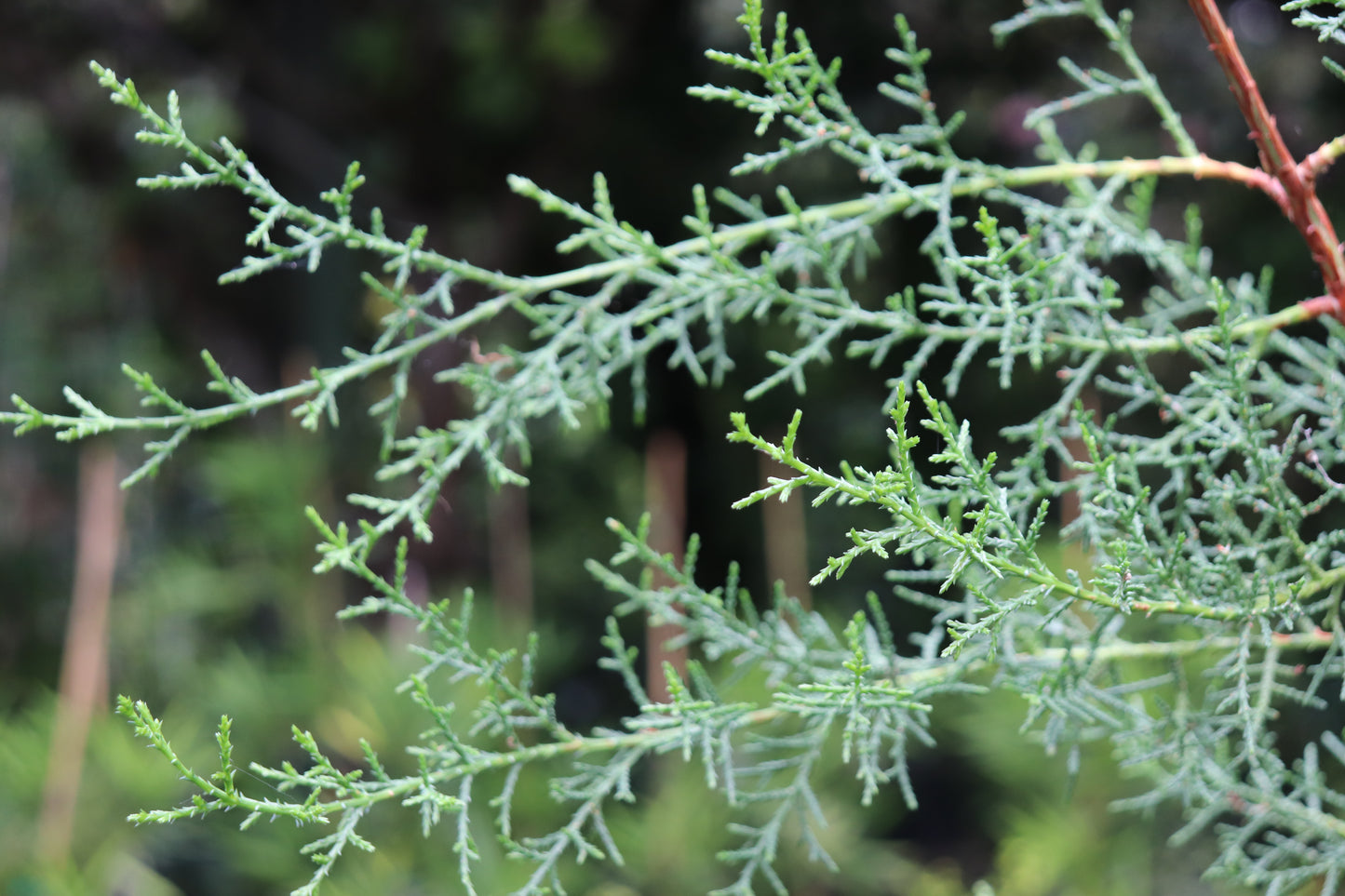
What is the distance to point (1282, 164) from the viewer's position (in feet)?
1.55

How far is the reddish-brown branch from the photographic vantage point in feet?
1.51

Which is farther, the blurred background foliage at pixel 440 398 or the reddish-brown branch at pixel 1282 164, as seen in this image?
the blurred background foliage at pixel 440 398

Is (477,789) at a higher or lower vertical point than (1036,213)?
lower

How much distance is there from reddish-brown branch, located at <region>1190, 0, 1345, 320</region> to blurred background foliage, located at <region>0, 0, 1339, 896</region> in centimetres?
83

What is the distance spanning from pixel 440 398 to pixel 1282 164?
4.85ft

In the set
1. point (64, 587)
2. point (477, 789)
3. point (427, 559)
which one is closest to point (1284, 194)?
point (477, 789)

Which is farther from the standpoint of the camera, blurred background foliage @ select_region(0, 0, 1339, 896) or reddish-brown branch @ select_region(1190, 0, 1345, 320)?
blurred background foliage @ select_region(0, 0, 1339, 896)

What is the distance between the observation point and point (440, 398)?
1.79m

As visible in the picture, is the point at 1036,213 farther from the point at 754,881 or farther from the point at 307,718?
the point at 307,718

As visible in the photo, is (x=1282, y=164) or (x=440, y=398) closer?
(x=1282, y=164)

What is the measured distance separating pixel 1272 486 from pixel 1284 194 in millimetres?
139

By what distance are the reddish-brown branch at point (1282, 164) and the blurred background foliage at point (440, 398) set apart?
2.72 feet

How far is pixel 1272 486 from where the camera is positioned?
0.45m

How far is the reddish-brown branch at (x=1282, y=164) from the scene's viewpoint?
461 mm
